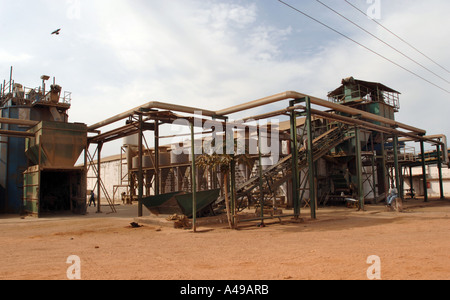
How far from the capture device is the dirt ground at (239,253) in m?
5.83

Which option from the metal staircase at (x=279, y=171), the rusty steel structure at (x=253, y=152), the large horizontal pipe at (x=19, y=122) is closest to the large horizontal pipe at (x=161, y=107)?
the rusty steel structure at (x=253, y=152)

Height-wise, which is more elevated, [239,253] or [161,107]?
[161,107]

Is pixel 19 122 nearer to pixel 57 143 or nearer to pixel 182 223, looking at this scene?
pixel 57 143

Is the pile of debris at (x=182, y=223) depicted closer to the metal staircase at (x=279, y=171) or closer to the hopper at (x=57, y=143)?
the metal staircase at (x=279, y=171)

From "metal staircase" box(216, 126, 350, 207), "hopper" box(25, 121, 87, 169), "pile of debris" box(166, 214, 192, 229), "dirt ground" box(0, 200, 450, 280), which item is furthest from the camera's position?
"hopper" box(25, 121, 87, 169)

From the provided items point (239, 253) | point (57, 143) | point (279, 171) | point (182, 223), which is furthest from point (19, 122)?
point (239, 253)

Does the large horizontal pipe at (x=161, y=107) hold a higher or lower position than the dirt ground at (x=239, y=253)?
higher

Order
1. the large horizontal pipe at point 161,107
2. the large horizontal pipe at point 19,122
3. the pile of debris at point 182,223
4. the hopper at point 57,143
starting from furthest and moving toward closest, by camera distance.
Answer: the large horizontal pipe at point 19,122
the hopper at point 57,143
the large horizontal pipe at point 161,107
the pile of debris at point 182,223

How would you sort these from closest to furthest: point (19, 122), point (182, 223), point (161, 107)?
point (182, 223), point (161, 107), point (19, 122)

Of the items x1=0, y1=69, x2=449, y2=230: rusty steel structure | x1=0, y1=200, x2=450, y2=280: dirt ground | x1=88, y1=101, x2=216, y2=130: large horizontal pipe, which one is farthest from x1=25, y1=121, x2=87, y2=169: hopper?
x1=0, y1=200, x2=450, y2=280: dirt ground

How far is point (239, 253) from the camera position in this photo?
7.88 m

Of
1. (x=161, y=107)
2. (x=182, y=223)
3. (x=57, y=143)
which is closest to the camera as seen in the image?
(x=182, y=223)

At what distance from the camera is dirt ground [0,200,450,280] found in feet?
19.1

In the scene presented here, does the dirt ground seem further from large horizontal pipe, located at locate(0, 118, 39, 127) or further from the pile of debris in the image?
large horizontal pipe, located at locate(0, 118, 39, 127)
